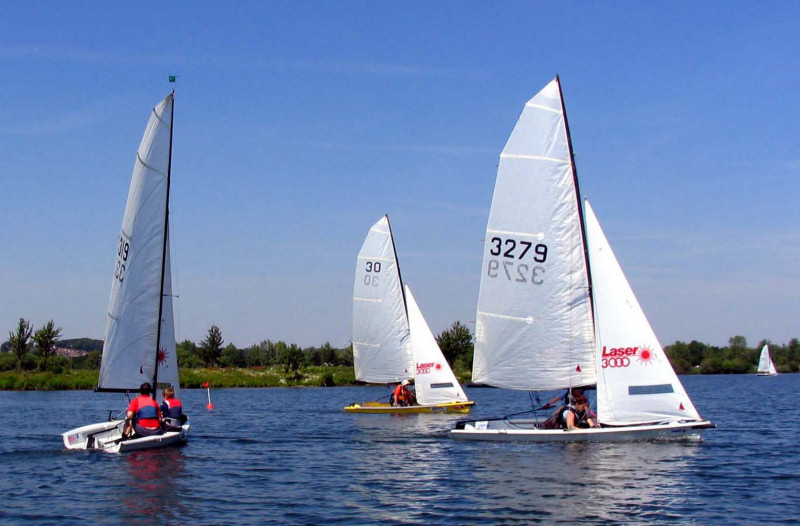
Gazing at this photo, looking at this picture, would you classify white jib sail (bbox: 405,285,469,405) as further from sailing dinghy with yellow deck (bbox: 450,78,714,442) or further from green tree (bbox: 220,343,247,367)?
green tree (bbox: 220,343,247,367)

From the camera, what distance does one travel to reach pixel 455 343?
85.8 meters

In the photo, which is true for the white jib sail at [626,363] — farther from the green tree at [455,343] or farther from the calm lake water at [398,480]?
the green tree at [455,343]

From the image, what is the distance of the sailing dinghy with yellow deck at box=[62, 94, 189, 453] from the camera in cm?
2572

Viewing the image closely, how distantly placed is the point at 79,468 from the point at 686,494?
1425 centimetres

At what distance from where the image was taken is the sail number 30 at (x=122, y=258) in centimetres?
2584

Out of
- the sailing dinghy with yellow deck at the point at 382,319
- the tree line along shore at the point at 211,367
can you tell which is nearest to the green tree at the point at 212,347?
the tree line along shore at the point at 211,367

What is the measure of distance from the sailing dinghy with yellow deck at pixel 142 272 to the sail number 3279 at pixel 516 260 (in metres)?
9.79

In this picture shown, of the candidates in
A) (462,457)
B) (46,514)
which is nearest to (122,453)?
(46,514)

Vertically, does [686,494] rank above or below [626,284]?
below

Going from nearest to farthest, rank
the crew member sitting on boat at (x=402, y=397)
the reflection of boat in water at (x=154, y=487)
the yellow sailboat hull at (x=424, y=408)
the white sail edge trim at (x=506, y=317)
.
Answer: the reflection of boat in water at (x=154, y=487)
the white sail edge trim at (x=506, y=317)
the yellow sailboat hull at (x=424, y=408)
the crew member sitting on boat at (x=402, y=397)

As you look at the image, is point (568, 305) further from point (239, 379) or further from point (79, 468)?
point (239, 379)

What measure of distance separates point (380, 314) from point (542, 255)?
17779 millimetres

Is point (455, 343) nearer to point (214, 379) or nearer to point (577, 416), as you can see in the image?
point (214, 379)

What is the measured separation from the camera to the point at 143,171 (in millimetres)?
25734
